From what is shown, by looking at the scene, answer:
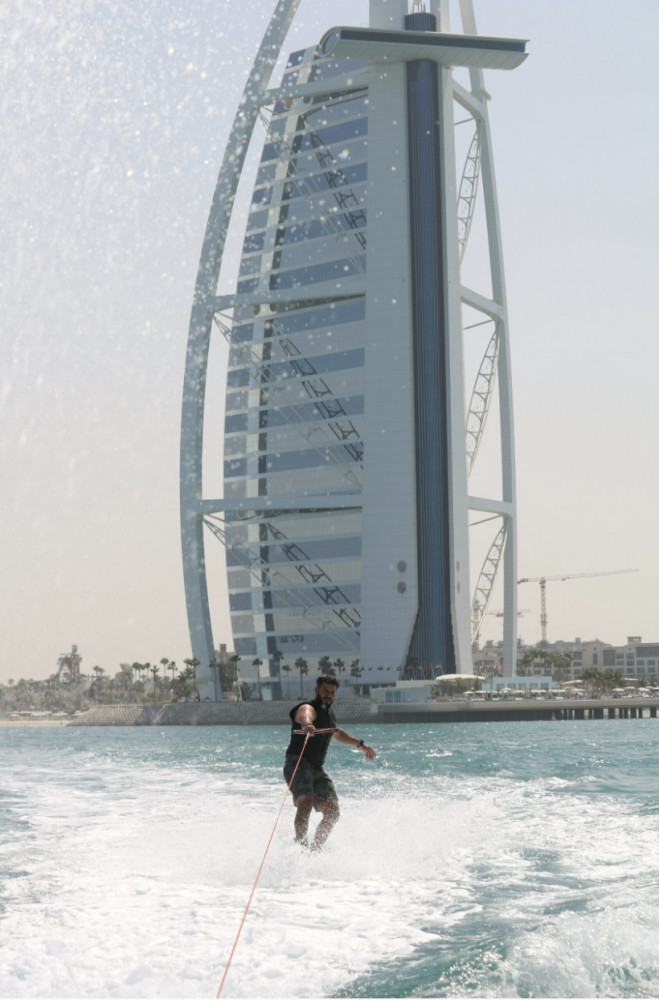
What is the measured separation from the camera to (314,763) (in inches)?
523

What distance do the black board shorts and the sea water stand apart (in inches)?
26.0

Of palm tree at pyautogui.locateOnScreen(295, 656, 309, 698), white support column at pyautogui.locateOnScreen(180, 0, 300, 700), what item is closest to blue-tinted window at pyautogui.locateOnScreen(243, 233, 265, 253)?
white support column at pyautogui.locateOnScreen(180, 0, 300, 700)

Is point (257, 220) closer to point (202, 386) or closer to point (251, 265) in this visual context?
point (251, 265)

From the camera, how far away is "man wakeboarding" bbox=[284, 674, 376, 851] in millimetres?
13133

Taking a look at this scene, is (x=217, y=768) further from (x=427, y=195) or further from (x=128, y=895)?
(x=427, y=195)

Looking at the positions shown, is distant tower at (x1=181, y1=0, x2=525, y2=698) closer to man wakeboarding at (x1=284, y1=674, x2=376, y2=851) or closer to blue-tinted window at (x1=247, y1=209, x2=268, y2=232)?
blue-tinted window at (x1=247, y1=209, x2=268, y2=232)

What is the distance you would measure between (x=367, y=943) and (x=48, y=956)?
2.61 meters

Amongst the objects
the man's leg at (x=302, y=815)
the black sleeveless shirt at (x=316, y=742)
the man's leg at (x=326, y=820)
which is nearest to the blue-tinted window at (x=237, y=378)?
the black sleeveless shirt at (x=316, y=742)

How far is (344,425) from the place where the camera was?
137 m

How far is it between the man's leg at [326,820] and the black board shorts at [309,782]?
6 centimetres

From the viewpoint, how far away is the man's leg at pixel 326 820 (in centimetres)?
1330

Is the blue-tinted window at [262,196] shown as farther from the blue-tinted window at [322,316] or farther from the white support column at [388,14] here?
the white support column at [388,14]

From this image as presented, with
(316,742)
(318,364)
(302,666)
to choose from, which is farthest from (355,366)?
(316,742)

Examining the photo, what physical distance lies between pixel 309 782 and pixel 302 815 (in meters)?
0.39
